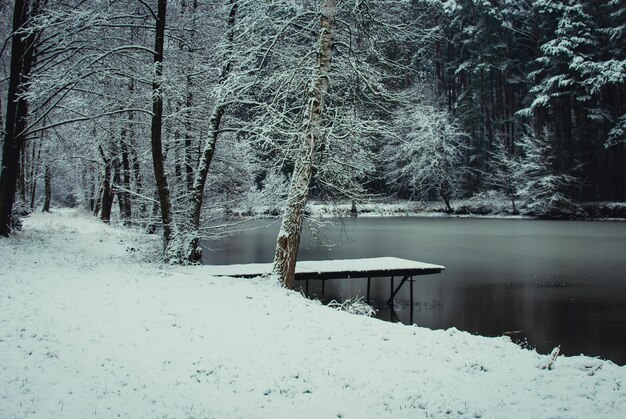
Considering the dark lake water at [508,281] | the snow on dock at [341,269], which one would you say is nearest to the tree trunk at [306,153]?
the dark lake water at [508,281]

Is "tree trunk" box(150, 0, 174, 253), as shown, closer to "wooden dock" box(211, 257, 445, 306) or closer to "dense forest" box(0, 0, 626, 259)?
"dense forest" box(0, 0, 626, 259)

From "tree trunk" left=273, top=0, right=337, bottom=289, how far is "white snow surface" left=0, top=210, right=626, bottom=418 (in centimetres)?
168

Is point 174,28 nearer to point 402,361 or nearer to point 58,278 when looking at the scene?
point 58,278

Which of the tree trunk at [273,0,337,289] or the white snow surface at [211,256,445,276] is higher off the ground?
the tree trunk at [273,0,337,289]

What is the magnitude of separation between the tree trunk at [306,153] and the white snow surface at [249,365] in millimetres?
1683

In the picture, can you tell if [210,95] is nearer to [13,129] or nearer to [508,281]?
[13,129]

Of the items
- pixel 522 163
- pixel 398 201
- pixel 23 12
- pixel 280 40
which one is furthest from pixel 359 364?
pixel 398 201

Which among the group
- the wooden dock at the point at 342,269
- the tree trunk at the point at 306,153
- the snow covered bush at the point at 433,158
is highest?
the snow covered bush at the point at 433,158

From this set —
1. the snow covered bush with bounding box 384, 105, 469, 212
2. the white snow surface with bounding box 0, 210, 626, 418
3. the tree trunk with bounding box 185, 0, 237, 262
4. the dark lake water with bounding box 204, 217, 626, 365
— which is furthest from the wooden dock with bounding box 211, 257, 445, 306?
the snow covered bush with bounding box 384, 105, 469, 212

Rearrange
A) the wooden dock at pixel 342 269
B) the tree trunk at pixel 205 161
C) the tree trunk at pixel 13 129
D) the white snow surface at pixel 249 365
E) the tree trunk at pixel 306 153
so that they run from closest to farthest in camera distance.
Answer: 1. the white snow surface at pixel 249 365
2. the tree trunk at pixel 306 153
3. the tree trunk at pixel 205 161
4. the wooden dock at pixel 342 269
5. the tree trunk at pixel 13 129

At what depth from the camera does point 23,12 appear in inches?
648

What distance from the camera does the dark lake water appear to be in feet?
42.7

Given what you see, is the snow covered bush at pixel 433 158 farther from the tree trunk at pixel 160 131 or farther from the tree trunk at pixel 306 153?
the tree trunk at pixel 306 153

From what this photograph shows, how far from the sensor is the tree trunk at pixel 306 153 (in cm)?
1052
